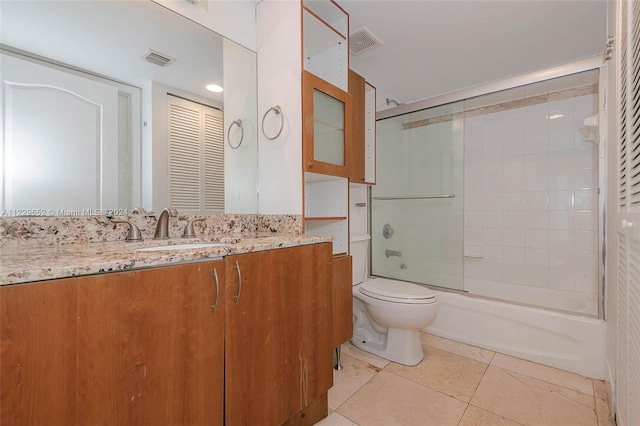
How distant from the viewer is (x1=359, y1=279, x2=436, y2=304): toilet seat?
1.78 m

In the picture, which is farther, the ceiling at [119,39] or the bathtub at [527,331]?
the bathtub at [527,331]

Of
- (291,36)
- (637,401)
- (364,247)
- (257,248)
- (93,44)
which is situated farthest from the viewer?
(364,247)

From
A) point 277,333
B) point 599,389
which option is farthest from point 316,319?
point 599,389

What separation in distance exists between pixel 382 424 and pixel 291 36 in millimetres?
2094

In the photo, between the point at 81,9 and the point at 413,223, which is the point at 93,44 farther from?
the point at 413,223

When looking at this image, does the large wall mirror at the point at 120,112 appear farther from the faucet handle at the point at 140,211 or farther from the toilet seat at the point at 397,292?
the toilet seat at the point at 397,292

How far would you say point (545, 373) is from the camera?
66.9 inches

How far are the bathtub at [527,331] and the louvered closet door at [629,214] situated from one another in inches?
24.9

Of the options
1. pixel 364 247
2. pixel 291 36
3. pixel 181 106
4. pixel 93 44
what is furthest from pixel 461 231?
pixel 93 44

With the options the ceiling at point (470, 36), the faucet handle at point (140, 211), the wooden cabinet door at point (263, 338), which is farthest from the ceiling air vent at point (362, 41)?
the faucet handle at point (140, 211)

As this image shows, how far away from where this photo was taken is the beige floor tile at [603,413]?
1.29m

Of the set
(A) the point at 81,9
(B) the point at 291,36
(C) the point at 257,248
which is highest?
(B) the point at 291,36

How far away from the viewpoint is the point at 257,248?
1056 mm

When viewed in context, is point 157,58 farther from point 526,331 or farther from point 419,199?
point 526,331
